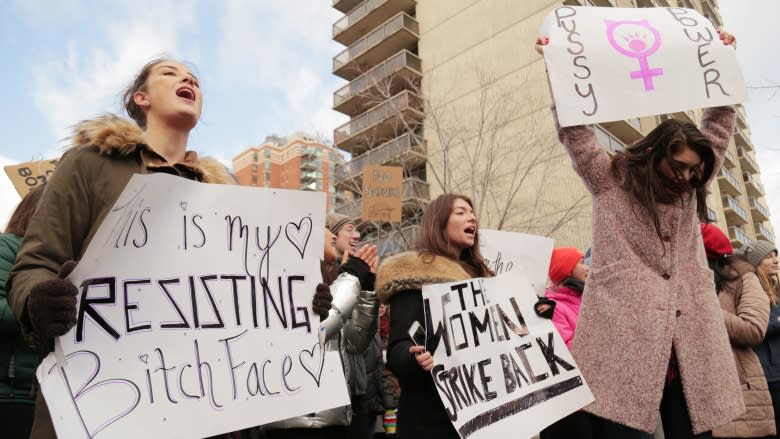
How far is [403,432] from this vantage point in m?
2.35

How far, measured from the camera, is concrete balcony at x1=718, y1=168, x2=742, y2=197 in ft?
110

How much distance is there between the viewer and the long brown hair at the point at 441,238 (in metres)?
2.77

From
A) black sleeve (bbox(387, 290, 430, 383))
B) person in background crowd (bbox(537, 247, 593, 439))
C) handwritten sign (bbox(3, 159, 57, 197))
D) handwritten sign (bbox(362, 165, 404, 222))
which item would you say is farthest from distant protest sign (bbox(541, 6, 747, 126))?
handwritten sign (bbox(3, 159, 57, 197))

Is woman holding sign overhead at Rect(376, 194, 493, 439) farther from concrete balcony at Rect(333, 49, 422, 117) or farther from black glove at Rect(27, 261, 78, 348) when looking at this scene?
concrete balcony at Rect(333, 49, 422, 117)

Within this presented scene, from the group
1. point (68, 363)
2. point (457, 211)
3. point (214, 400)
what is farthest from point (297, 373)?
point (457, 211)

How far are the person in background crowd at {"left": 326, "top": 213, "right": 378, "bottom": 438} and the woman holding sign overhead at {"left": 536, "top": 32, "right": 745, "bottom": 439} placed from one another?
1.20 metres

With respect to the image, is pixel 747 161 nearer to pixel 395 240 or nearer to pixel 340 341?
pixel 395 240

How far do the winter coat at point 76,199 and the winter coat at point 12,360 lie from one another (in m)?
1.05

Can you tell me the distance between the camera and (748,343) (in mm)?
3402

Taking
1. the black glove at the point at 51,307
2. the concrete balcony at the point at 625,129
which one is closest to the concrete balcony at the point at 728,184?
the concrete balcony at the point at 625,129

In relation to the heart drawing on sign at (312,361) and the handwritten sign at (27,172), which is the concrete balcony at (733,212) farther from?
the heart drawing on sign at (312,361)

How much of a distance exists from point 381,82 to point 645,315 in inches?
790

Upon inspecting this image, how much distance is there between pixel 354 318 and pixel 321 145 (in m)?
10.5

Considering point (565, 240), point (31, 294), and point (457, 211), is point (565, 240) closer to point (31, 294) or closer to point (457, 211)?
point (457, 211)
